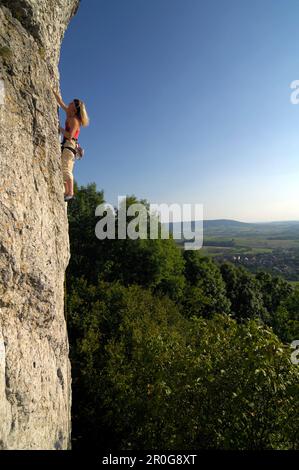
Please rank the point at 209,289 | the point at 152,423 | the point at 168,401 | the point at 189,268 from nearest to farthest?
the point at 168,401
the point at 152,423
the point at 209,289
the point at 189,268

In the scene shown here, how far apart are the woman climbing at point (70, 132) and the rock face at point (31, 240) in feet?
2.23

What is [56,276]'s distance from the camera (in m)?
6.70

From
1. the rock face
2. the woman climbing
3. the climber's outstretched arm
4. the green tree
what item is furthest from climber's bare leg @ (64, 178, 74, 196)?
the green tree

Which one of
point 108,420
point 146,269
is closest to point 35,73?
point 108,420

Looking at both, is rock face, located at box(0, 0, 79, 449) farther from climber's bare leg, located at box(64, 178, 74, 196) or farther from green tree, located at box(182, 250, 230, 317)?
green tree, located at box(182, 250, 230, 317)

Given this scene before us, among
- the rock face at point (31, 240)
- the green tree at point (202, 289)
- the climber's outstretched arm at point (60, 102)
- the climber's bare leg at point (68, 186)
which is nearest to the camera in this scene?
the rock face at point (31, 240)

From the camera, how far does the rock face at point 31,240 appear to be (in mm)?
4934

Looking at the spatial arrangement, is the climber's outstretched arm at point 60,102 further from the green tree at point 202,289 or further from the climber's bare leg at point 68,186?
the green tree at point 202,289

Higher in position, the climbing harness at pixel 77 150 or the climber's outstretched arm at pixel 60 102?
the climber's outstretched arm at pixel 60 102

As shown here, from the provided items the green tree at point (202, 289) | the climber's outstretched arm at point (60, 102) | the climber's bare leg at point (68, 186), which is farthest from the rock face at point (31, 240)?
the green tree at point (202, 289)

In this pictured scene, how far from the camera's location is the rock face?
493 cm
